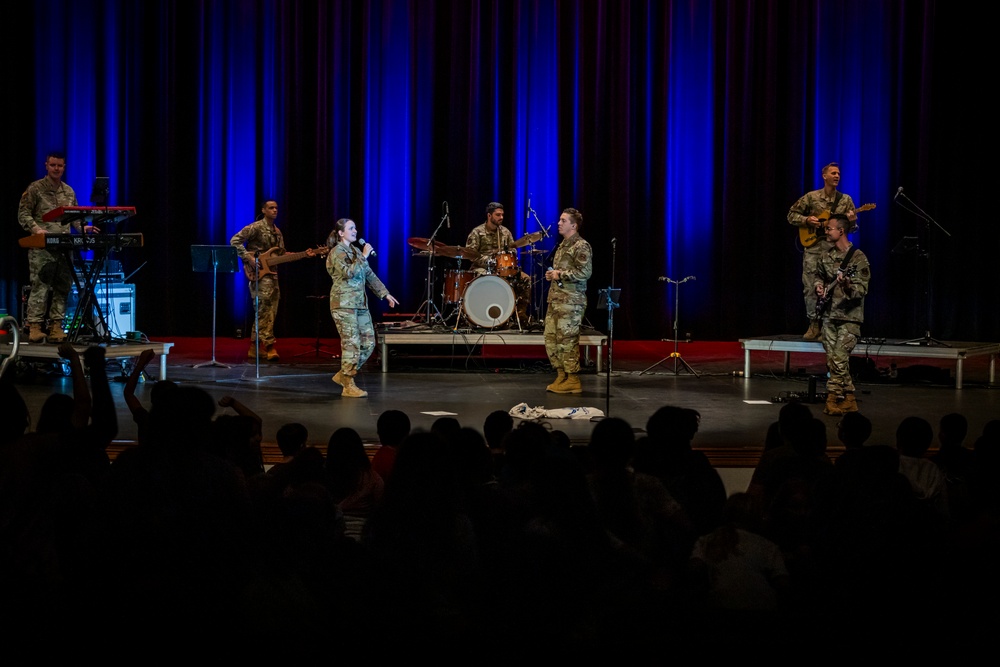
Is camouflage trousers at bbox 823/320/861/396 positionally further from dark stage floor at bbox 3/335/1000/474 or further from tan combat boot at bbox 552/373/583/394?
tan combat boot at bbox 552/373/583/394

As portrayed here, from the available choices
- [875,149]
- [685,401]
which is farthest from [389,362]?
[875,149]

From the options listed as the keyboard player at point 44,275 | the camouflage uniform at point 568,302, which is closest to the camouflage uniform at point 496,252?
the camouflage uniform at point 568,302

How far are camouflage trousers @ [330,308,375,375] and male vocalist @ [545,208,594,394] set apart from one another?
1.80 metres

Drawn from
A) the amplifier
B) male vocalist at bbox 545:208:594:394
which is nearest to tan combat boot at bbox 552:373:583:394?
male vocalist at bbox 545:208:594:394

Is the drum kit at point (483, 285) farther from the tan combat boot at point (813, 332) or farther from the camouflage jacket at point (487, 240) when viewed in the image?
the tan combat boot at point (813, 332)

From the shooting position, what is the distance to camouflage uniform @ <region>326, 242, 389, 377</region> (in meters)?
10.2

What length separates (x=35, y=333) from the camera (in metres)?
11.3

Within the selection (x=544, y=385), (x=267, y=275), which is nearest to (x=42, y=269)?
(x=267, y=275)

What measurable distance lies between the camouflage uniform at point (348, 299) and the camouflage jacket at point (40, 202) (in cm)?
351

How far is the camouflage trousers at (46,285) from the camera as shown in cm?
1141

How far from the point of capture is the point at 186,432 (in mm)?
3943

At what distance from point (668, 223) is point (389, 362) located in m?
5.39

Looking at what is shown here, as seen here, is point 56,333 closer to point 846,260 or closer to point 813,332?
point 846,260

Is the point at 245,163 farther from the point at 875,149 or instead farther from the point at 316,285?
the point at 875,149
